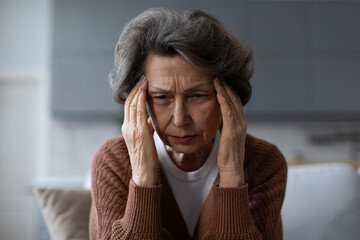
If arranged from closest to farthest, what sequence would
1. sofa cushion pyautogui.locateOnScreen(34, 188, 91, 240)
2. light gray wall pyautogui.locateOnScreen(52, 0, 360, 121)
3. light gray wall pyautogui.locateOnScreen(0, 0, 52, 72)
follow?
sofa cushion pyautogui.locateOnScreen(34, 188, 91, 240)
light gray wall pyautogui.locateOnScreen(52, 0, 360, 121)
light gray wall pyautogui.locateOnScreen(0, 0, 52, 72)

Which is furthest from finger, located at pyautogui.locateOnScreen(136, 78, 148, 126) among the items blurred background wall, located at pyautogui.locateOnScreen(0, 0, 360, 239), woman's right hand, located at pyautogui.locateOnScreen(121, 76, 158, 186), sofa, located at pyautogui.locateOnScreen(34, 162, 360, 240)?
blurred background wall, located at pyautogui.locateOnScreen(0, 0, 360, 239)

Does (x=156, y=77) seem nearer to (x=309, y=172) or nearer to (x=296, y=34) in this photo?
(x=309, y=172)

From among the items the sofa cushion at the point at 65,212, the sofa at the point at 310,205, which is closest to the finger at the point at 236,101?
the sofa at the point at 310,205

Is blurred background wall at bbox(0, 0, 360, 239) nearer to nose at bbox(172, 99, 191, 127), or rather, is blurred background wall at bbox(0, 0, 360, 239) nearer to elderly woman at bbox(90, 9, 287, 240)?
elderly woman at bbox(90, 9, 287, 240)

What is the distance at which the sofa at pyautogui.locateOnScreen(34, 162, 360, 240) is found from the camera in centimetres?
150

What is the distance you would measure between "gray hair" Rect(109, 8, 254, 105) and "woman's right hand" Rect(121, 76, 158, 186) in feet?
0.23

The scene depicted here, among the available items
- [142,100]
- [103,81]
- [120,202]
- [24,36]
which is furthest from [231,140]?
[24,36]

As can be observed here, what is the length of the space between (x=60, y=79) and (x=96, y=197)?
3377 millimetres

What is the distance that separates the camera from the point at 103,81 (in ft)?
14.3

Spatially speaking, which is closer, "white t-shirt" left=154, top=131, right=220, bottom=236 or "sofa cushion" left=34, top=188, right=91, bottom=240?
"white t-shirt" left=154, top=131, right=220, bottom=236

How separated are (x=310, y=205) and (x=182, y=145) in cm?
76

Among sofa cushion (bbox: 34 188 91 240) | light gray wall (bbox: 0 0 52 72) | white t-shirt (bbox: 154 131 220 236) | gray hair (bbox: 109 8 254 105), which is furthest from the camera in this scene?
light gray wall (bbox: 0 0 52 72)

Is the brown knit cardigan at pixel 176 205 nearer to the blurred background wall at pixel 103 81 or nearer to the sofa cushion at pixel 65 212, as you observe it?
the sofa cushion at pixel 65 212

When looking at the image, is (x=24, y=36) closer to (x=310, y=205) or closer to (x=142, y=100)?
(x=142, y=100)
